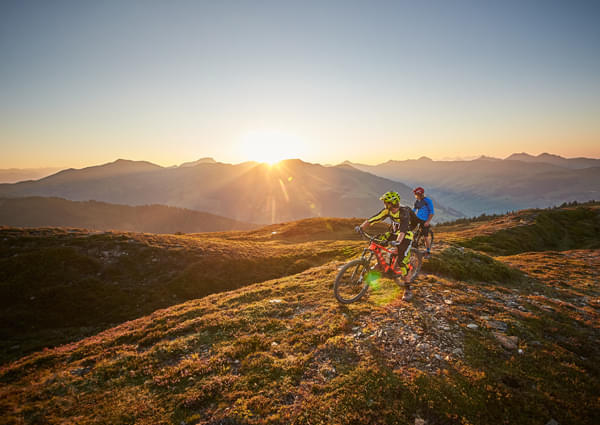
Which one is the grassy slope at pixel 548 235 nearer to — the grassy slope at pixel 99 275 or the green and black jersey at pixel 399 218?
the grassy slope at pixel 99 275

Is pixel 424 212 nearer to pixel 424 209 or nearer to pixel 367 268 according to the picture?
pixel 424 209

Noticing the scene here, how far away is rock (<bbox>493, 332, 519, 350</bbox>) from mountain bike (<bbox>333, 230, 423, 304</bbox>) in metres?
3.57

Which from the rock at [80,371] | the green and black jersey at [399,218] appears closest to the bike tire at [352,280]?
the green and black jersey at [399,218]

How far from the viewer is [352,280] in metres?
11.2

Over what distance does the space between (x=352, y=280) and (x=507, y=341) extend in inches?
224

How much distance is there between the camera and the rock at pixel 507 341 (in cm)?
789

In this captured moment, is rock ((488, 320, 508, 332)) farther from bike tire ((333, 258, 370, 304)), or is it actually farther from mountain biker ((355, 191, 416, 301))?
bike tire ((333, 258, 370, 304))

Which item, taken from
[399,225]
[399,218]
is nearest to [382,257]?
[399,225]

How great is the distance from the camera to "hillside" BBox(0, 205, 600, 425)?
6031mm

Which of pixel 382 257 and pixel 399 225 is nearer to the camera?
pixel 399 225

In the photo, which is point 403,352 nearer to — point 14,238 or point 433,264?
point 433,264

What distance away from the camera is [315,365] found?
7.65 meters

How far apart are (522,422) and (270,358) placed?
6706 millimetres

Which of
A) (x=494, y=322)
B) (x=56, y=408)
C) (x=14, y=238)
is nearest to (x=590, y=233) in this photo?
(x=494, y=322)
